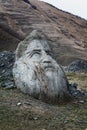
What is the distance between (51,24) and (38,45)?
142 meters

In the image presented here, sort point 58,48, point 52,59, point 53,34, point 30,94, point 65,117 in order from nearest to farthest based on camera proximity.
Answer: point 65,117
point 30,94
point 52,59
point 58,48
point 53,34

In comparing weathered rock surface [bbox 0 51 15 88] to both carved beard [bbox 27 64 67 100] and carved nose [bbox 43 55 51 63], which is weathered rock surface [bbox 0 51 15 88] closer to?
carved beard [bbox 27 64 67 100]

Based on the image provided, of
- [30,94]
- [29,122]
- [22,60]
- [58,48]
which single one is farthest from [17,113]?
[58,48]

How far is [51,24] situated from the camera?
551ft

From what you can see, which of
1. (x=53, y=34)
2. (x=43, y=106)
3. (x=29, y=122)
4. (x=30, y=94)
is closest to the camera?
(x=29, y=122)

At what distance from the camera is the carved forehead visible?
26516 mm

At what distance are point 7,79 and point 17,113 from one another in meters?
6.62

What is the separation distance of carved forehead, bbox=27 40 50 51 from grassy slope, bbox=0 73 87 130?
3.39 meters

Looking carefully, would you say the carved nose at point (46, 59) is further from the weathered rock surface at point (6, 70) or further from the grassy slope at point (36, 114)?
the grassy slope at point (36, 114)

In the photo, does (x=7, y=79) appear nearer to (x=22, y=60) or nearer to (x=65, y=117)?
(x=22, y=60)

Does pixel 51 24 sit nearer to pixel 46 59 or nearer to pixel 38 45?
pixel 38 45

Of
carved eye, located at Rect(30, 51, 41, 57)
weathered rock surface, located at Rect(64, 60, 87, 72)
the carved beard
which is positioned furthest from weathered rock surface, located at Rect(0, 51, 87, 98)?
weathered rock surface, located at Rect(64, 60, 87, 72)

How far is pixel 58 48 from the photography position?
13950cm

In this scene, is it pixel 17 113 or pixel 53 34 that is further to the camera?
A: pixel 53 34
